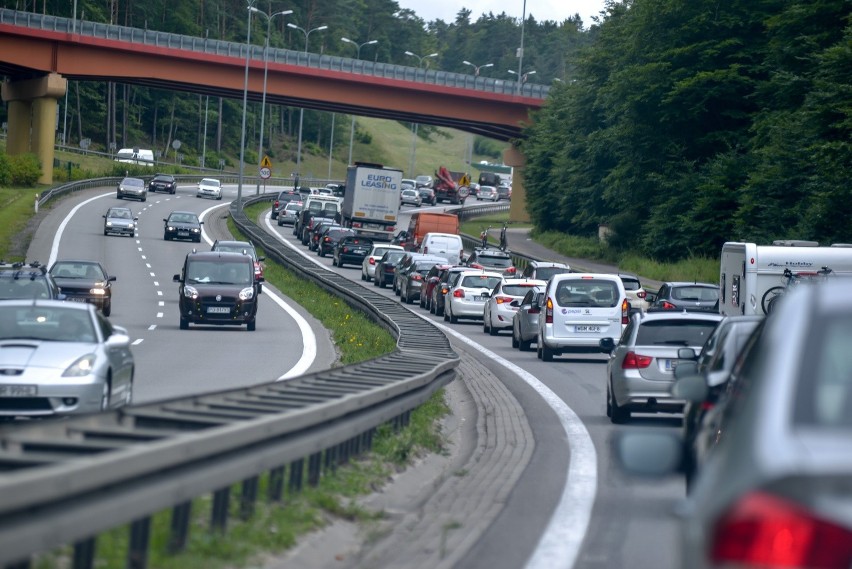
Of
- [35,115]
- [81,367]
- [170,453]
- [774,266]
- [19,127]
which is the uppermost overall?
[35,115]

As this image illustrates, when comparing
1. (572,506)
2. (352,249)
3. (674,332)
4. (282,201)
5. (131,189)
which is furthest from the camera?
(282,201)

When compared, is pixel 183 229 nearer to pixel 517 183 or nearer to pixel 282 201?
pixel 282 201

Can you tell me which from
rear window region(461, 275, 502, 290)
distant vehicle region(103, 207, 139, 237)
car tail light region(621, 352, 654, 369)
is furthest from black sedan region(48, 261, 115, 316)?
distant vehicle region(103, 207, 139, 237)

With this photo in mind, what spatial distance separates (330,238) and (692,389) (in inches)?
2447

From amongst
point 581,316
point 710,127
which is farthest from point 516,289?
point 710,127

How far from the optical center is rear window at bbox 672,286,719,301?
33031 mm

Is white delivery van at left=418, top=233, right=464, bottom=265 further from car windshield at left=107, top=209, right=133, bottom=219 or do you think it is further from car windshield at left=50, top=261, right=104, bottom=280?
car windshield at left=50, top=261, right=104, bottom=280

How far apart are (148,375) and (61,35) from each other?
212ft

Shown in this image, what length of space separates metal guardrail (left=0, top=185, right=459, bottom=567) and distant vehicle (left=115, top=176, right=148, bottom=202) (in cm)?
8124

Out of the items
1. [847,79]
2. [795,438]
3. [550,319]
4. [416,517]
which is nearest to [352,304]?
[550,319]

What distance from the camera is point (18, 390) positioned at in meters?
13.9

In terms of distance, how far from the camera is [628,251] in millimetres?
70562

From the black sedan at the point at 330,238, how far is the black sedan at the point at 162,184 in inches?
1574

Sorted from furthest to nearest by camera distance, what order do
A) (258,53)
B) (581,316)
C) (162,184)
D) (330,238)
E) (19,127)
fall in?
(162,184) → (19,127) → (258,53) → (330,238) → (581,316)
